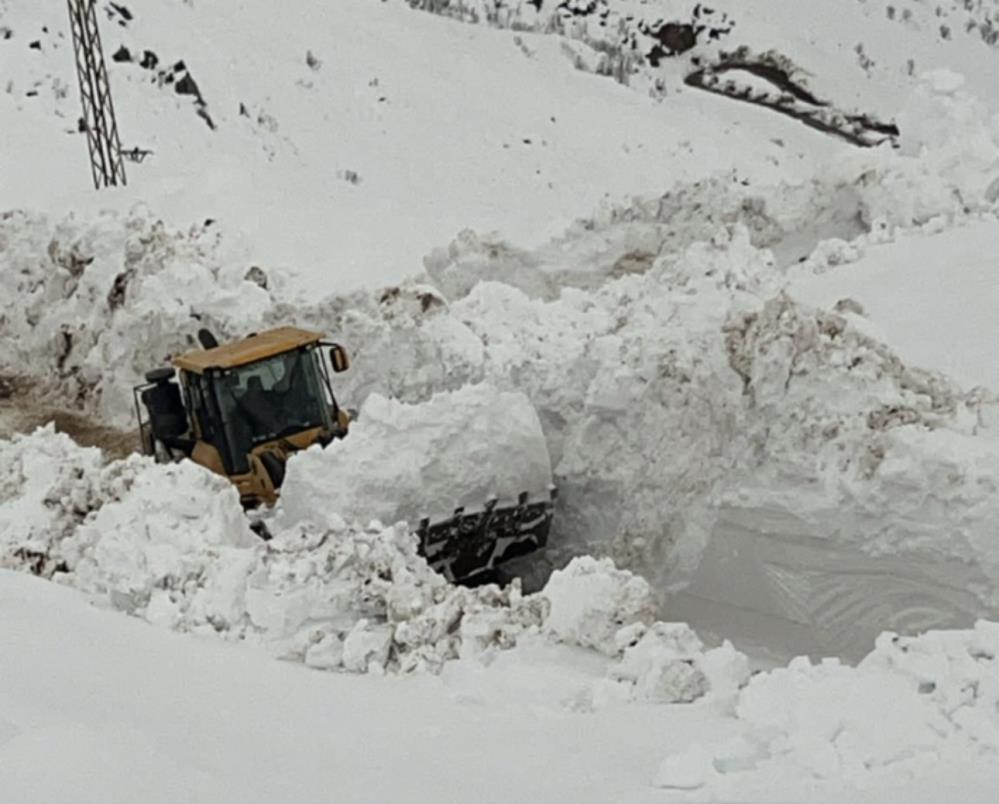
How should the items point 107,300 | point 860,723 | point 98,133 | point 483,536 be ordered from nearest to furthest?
point 860,723, point 483,536, point 107,300, point 98,133

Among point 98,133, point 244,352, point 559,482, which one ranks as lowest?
point 559,482

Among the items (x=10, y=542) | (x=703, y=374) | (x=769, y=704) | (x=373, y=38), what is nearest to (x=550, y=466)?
(x=703, y=374)

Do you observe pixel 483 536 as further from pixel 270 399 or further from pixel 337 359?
pixel 270 399

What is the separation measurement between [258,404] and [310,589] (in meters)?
3.36

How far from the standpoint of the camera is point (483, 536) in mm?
9156

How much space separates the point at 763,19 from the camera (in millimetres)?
24156

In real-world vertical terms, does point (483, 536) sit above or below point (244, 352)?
below

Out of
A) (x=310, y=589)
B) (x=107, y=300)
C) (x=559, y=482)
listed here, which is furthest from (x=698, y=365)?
(x=107, y=300)

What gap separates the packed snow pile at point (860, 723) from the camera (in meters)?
4.59

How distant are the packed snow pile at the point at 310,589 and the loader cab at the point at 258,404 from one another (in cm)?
164

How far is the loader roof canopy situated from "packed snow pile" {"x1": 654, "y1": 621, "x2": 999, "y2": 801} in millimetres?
5095

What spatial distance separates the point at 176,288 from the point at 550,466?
4.64 metres

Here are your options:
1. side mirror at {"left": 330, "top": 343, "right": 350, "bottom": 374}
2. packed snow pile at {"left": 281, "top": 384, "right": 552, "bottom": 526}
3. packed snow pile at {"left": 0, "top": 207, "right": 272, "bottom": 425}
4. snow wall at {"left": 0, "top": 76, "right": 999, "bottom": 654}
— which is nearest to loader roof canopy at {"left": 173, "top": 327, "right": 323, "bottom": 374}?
side mirror at {"left": 330, "top": 343, "right": 350, "bottom": 374}

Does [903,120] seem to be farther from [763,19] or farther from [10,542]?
[763,19]
